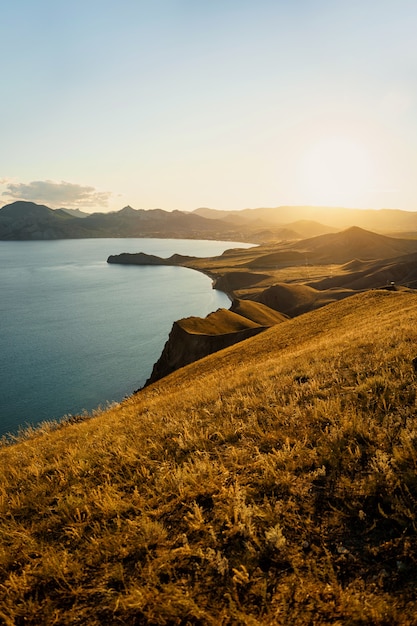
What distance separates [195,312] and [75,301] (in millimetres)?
40619

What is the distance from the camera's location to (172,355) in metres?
47.4

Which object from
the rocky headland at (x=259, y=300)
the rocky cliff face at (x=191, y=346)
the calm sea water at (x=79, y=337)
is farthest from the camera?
the calm sea water at (x=79, y=337)

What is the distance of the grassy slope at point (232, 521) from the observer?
148 inches

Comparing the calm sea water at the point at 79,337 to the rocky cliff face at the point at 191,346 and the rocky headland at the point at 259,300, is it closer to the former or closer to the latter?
the rocky cliff face at the point at 191,346

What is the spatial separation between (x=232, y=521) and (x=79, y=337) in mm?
77052

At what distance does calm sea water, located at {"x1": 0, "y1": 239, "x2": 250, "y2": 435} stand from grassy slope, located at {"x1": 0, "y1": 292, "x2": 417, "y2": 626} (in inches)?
1439

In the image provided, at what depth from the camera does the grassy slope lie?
12.3ft

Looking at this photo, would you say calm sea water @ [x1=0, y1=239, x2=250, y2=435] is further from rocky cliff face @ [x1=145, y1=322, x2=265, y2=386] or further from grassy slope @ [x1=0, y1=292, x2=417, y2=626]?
grassy slope @ [x1=0, y1=292, x2=417, y2=626]

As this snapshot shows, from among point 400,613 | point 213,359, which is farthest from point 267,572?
point 213,359

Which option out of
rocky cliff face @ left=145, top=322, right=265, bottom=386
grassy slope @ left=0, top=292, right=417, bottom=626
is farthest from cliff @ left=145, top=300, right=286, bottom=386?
grassy slope @ left=0, top=292, right=417, bottom=626

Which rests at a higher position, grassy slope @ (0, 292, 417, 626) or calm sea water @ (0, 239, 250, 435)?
grassy slope @ (0, 292, 417, 626)

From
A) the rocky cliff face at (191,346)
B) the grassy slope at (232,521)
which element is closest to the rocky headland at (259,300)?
the rocky cliff face at (191,346)

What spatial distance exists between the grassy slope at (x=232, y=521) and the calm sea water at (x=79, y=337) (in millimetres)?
36559

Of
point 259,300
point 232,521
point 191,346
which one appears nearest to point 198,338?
point 191,346
